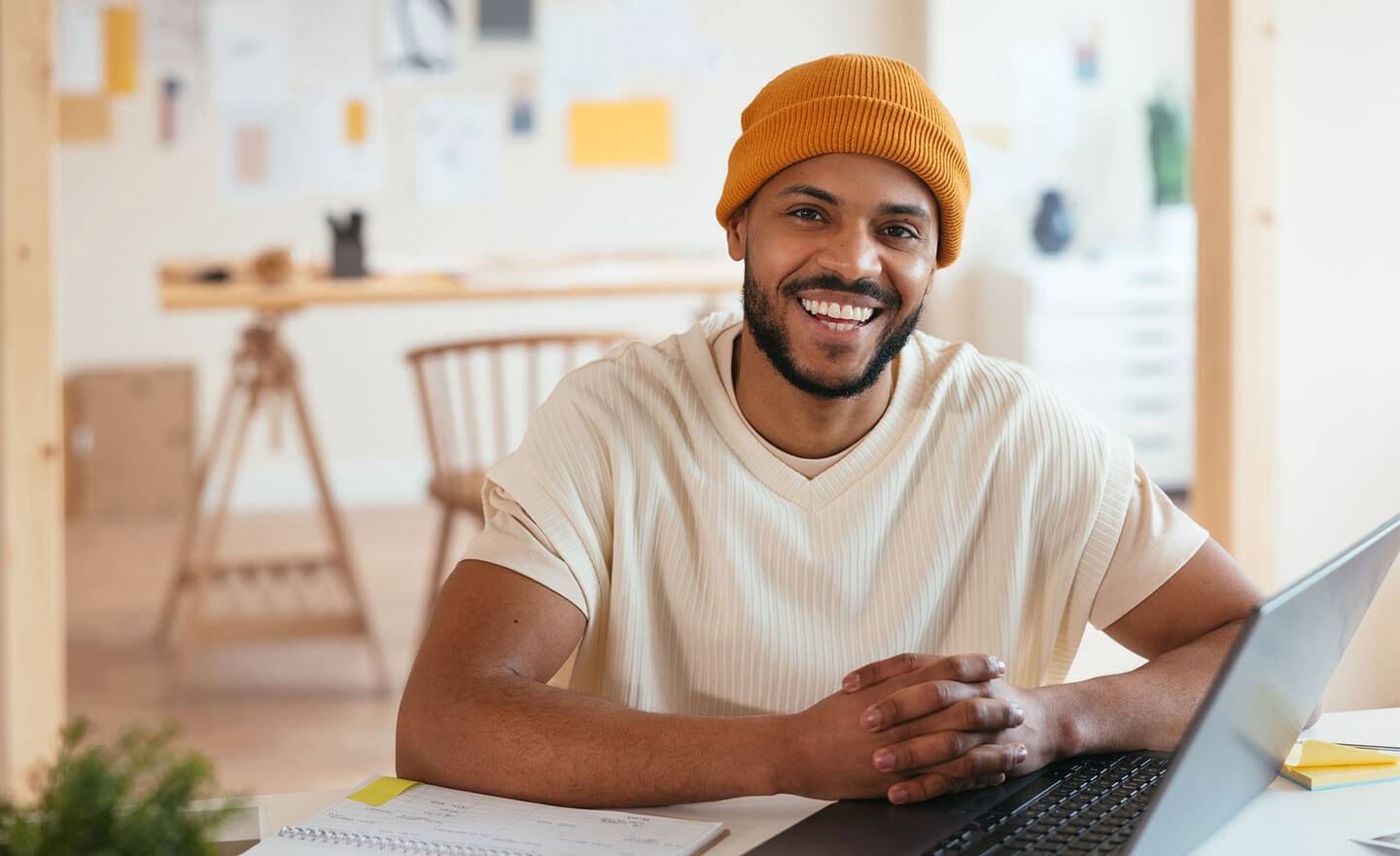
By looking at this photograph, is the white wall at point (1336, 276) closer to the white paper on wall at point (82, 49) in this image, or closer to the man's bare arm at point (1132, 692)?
the man's bare arm at point (1132, 692)

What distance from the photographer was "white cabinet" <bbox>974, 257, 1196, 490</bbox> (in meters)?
5.34

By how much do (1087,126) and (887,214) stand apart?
189 inches

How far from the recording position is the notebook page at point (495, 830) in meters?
1.06

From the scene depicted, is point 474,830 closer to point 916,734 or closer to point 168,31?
point 916,734

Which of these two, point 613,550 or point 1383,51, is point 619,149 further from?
point 613,550

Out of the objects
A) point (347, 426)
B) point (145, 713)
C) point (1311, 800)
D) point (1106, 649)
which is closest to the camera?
point (1311, 800)

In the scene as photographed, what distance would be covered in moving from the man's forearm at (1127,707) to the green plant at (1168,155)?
4.55m

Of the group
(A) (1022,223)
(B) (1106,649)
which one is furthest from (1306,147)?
(A) (1022,223)

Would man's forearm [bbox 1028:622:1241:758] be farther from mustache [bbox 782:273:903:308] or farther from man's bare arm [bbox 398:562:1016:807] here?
mustache [bbox 782:273:903:308]

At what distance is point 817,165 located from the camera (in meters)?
1.49

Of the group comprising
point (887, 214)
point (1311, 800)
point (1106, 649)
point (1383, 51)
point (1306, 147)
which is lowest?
point (1106, 649)

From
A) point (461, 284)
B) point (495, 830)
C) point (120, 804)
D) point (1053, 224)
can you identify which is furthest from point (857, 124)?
point (1053, 224)

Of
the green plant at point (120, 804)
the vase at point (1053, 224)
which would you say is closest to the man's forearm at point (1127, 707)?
the green plant at point (120, 804)

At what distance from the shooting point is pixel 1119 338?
5398mm
